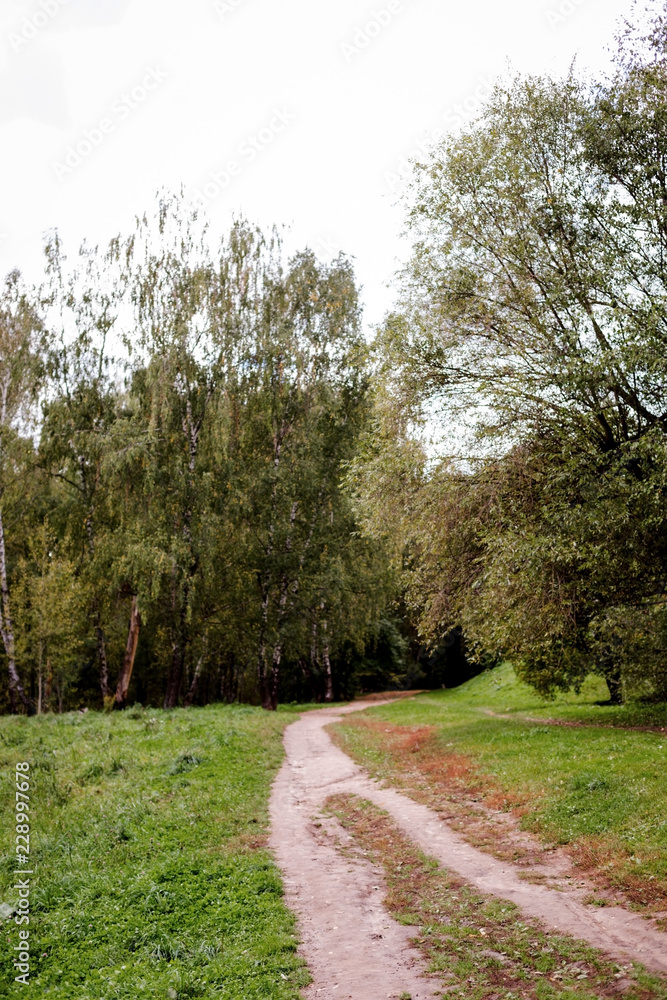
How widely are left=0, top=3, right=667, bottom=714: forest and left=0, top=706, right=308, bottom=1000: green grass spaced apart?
5.72 meters

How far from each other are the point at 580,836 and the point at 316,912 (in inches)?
181

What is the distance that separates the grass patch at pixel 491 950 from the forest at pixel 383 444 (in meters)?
4.13

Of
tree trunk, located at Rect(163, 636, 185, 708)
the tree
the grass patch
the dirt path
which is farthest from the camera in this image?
the tree

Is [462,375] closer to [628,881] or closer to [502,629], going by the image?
[502,629]

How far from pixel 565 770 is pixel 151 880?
8.57m

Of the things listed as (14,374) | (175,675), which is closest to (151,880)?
(175,675)

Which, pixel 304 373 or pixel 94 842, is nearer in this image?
Answer: pixel 94 842

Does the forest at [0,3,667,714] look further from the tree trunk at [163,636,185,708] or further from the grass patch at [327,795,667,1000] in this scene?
the grass patch at [327,795,667,1000]

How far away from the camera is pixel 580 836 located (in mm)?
10406

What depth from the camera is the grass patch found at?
614 cm

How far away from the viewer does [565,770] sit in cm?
1378

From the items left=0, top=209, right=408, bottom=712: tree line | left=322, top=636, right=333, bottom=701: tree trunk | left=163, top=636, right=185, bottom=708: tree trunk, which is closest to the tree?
left=0, top=209, right=408, bottom=712: tree line

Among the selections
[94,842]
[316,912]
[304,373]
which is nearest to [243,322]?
[304,373]

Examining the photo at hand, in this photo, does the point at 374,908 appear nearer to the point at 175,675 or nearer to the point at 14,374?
the point at 175,675
